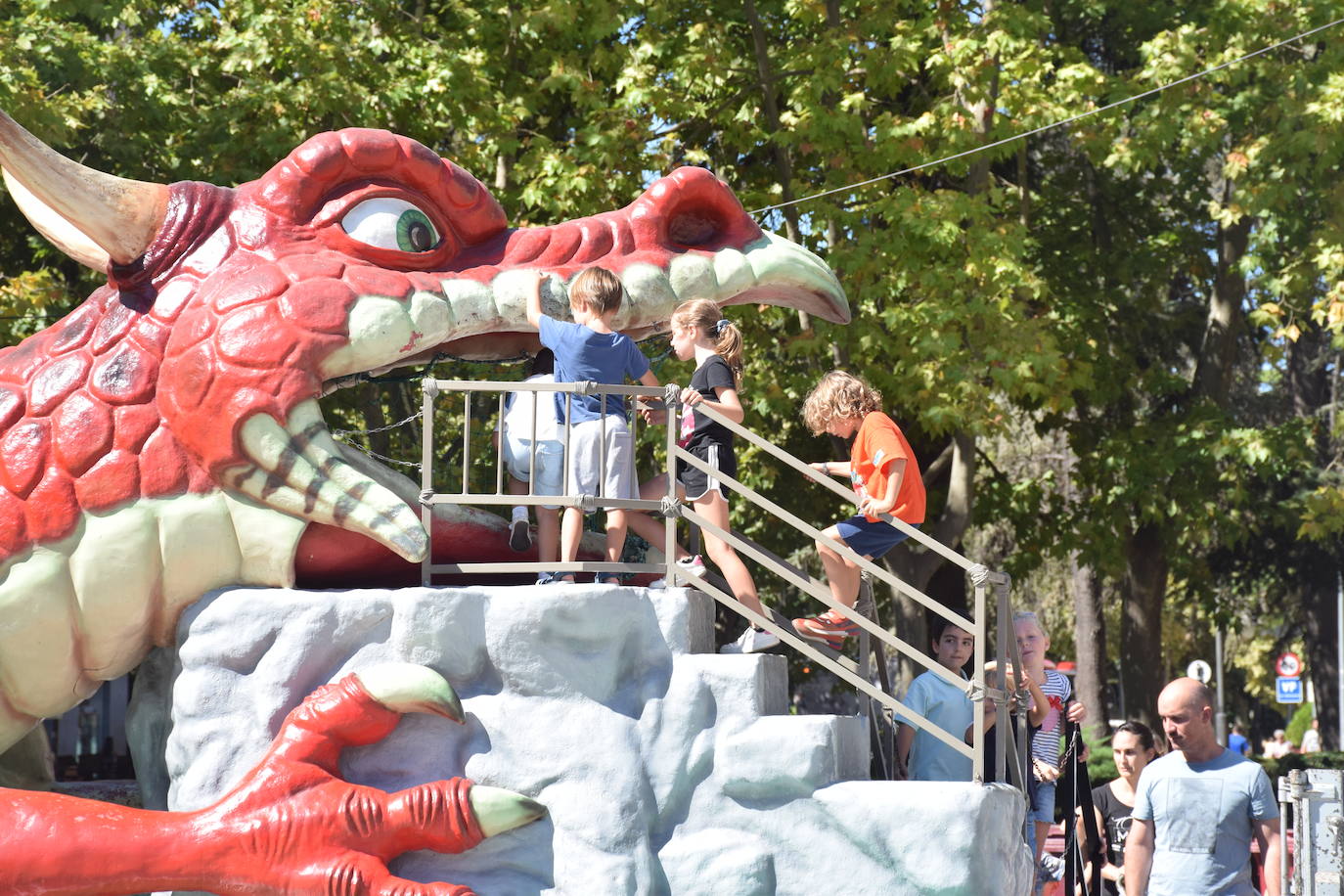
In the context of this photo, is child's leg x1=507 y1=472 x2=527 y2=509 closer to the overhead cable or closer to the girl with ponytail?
the girl with ponytail

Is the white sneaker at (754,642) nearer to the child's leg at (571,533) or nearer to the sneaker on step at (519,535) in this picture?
the child's leg at (571,533)

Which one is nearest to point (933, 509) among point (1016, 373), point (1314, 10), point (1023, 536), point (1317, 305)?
point (1023, 536)

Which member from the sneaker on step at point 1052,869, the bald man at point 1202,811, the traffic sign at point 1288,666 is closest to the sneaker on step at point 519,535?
the bald man at point 1202,811

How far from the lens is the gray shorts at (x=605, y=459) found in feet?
20.7

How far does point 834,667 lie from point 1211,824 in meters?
1.58

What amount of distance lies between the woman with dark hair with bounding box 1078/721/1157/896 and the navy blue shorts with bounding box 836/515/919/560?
6.64 ft

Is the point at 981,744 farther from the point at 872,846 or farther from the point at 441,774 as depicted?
the point at 441,774

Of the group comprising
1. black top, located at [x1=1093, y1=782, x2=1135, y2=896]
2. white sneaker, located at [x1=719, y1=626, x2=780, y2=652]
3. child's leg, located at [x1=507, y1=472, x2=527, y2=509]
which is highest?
child's leg, located at [x1=507, y1=472, x2=527, y2=509]

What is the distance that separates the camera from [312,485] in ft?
20.2

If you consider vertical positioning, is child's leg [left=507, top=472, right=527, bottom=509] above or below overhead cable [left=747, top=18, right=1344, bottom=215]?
below

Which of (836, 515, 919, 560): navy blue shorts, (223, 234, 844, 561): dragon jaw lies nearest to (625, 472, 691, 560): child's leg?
(223, 234, 844, 561): dragon jaw

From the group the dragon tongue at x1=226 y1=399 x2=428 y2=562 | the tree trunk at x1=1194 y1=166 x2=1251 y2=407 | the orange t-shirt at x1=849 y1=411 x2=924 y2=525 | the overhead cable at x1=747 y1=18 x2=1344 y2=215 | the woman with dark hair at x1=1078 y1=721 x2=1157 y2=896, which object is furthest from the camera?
the tree trunk at x1=1194 y1=166 x2=1251 y2=407

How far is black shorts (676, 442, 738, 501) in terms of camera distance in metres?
6.48

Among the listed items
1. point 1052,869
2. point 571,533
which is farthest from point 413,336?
point 1052,869
